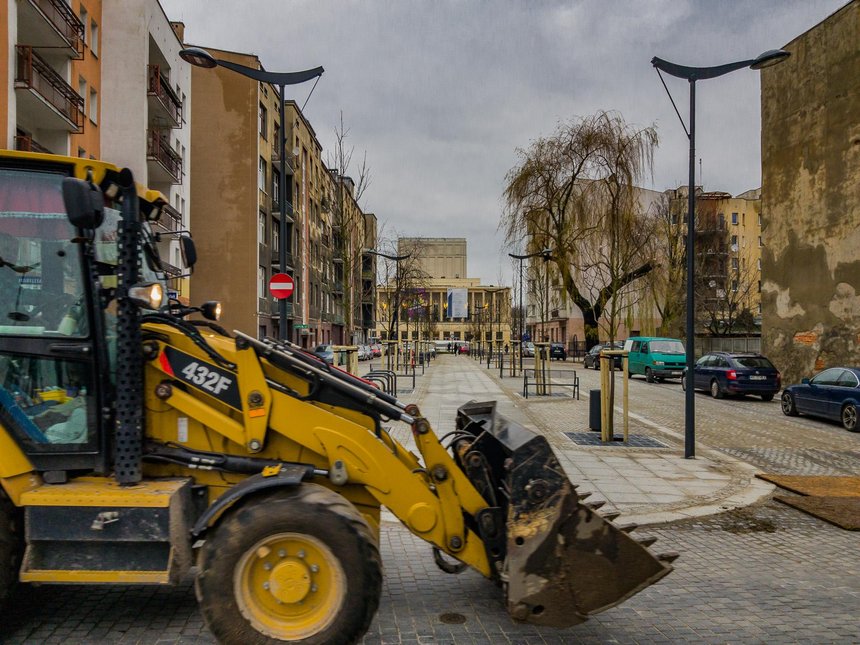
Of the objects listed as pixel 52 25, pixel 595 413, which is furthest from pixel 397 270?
pixel 595 413

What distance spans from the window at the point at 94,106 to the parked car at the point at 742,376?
25.1 meters

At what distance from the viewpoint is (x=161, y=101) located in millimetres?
29703

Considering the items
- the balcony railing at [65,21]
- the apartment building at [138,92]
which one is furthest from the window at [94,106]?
the balcony railing at [65,21]

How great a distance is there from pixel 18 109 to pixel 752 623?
2285cm

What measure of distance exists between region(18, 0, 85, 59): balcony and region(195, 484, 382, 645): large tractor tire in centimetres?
2031

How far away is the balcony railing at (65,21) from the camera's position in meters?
20.3

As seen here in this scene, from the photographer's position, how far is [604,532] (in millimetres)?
3752

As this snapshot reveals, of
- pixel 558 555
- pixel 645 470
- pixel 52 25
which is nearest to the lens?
pixel 558 555

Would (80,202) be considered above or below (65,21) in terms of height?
below

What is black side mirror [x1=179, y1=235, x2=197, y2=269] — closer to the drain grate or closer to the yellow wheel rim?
the yellow wheel rim

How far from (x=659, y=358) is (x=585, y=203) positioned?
10009 millimetres

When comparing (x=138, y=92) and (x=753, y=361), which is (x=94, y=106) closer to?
(x=138, y=92)

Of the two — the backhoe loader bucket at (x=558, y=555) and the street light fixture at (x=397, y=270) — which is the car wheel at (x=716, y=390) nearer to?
the street light fixture at (x=397, y=270)

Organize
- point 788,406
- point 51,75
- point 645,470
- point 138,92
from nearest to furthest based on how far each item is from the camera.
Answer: point 645,470, point 788,406, point 51,75, point 138,92
